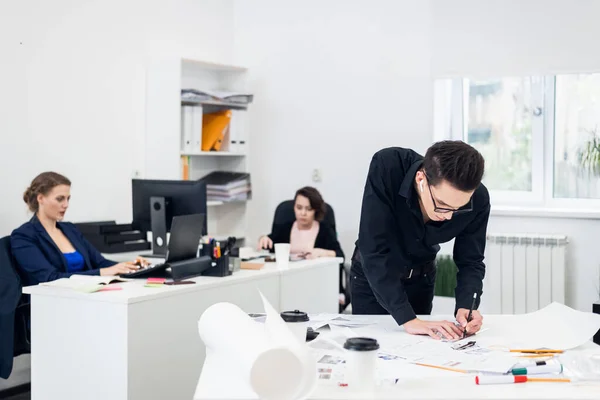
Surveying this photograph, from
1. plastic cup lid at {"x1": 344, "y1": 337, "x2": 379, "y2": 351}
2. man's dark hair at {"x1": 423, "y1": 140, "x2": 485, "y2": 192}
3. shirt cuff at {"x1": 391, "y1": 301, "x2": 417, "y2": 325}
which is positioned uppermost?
man's dark hair at {"x1": 423, "y1": 140, "x2": 485, "y2": 192}

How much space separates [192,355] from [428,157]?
1.63 metres

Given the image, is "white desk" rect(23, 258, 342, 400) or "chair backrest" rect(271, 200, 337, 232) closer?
"white desk" rect(23, 258, 342, 400)

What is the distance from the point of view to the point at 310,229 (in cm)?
505

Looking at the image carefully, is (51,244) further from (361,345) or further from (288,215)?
(361,345)

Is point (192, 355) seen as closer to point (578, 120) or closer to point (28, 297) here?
point (28, 297)

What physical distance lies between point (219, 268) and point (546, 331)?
5.55ft

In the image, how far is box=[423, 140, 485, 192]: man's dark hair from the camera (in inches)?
86.2

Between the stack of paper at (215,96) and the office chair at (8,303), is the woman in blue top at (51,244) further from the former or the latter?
the stack of paper at (215,96)

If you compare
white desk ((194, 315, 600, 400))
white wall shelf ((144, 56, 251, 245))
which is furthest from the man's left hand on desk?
white wall shelf ((144, 56, 251, 245))

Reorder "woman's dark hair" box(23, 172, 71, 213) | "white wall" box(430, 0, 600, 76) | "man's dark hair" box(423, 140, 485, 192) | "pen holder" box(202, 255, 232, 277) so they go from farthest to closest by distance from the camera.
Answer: "white wall" box(430, 0, 600, 76) → "woman's dark hair" box(23, 172, 71, 213) → "pen holder" box(202, 255, 232, 277) → "man's dark hair" box(423, 140, 485, 192)

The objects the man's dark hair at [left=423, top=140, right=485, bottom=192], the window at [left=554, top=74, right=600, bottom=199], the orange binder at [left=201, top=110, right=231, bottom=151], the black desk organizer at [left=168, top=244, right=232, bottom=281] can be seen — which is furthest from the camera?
the orange binder at [left=201, top=110, right=231, bottom=151]

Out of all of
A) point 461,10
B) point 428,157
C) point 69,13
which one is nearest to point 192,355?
point 428,157

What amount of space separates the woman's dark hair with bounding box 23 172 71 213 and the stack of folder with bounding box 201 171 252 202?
1638mm

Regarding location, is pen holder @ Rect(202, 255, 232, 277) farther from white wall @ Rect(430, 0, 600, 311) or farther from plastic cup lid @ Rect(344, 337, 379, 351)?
white wall @ Rect(430, 0, 600, 311)
